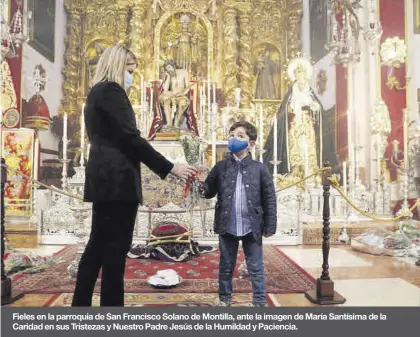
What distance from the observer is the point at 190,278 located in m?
3.51

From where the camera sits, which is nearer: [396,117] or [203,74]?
[396,117]

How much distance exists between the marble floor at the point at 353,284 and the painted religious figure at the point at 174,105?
3.62 meters

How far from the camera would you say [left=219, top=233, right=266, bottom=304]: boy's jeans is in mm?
2465

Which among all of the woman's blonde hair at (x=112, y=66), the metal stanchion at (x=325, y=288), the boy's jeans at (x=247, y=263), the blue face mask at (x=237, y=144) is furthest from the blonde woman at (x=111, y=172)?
the metal stanchion at (x=325, y=288)

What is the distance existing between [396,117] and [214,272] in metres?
5.64

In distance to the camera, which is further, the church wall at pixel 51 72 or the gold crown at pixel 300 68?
the gold crown at pixel 300 68

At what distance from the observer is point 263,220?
2.55 metres

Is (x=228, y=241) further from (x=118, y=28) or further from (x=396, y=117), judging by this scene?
(x=118, y=28)

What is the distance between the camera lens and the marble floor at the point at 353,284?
110 inches

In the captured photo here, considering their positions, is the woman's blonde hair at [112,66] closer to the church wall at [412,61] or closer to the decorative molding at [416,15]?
the church wall at [412,61]

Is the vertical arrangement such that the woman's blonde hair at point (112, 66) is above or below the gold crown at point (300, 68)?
below

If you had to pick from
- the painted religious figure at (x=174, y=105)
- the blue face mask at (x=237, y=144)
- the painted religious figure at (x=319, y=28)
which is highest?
the painted religious figure at (x=319, y=28)

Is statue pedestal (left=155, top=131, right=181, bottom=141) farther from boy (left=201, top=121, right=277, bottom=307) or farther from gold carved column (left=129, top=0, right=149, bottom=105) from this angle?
gold carved column (left=129, top=0, right=149, bottom=105)

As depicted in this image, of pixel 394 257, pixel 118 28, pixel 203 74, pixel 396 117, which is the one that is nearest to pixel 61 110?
pixel 118 28
